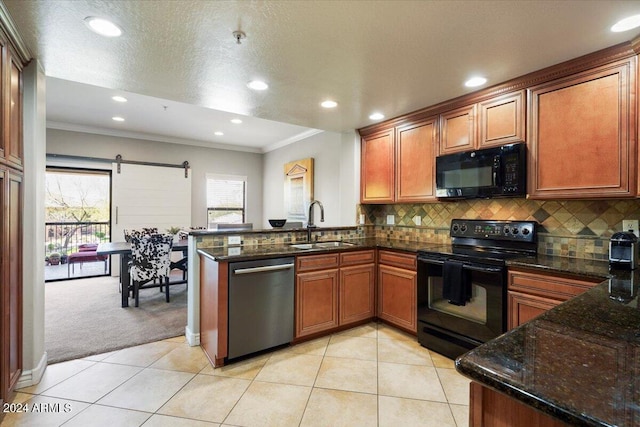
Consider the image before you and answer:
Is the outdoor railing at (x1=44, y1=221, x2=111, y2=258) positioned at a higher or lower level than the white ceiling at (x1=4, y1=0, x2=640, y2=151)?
lower

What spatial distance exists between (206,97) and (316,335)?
8.22ft

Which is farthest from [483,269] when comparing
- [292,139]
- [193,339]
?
[292,139]

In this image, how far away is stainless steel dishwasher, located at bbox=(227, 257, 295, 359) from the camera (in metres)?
2.39

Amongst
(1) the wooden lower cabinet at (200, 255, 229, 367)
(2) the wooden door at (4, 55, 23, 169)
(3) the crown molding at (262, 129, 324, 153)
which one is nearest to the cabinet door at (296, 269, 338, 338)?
(1) the wooden lower cabinet at (200, 255, 229, 367)

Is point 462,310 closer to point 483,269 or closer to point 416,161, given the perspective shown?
point 483,269

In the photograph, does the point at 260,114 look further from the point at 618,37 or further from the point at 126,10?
the point at 618,37

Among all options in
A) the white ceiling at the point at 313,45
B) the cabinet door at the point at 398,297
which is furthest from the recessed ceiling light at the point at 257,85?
the cabinet door at the point at 398,297

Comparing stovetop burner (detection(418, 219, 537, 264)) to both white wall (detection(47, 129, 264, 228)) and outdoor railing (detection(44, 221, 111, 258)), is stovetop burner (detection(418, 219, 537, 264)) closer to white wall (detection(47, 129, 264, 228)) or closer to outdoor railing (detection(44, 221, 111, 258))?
white wall (detection(47, 129, 264, 228))

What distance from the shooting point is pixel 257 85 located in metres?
2.57

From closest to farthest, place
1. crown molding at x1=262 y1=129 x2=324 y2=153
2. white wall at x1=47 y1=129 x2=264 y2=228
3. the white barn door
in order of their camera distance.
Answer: white wall at x1=47 y1=129 x2=264 y2=228 < crown molding at x1=262 y1=129 x2=324 y2=153 < the white barn door

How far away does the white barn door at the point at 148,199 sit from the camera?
5.29 meters

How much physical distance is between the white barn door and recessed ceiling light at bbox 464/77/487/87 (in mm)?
5170

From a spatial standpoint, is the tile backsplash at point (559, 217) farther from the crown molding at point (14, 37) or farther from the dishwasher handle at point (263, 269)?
the crown molding at point (14, 37)

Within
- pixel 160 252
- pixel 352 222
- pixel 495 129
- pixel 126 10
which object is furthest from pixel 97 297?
pixel 495 129
